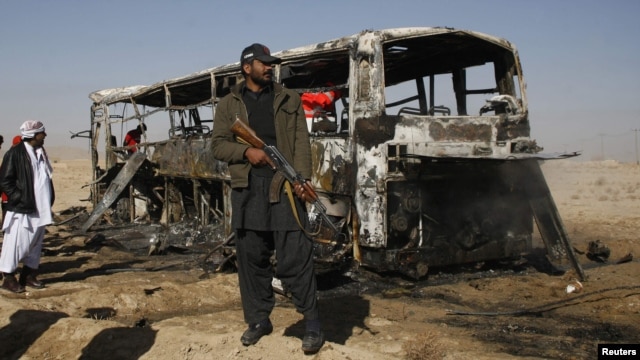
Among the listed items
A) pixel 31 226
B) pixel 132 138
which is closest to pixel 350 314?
pixel 31 226

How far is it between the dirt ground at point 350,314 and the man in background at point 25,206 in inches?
11.4

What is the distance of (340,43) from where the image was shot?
6367 mm

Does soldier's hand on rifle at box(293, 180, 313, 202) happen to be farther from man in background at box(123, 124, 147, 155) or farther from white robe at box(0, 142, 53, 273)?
man in background at box(123, 124, 147, 155)

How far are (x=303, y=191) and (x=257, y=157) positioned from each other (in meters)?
0.37

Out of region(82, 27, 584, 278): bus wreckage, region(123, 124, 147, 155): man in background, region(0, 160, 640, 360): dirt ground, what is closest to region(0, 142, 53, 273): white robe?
region(0, 160, 640, 360): dirt ground

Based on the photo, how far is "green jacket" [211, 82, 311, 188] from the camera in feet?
12.6

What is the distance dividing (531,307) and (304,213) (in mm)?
2842

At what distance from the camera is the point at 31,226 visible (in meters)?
6.21

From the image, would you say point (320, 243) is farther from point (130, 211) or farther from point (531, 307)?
point (130, 211)

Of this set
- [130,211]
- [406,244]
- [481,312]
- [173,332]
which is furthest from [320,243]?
[130,211]

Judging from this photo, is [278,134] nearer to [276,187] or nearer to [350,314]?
[276,187]

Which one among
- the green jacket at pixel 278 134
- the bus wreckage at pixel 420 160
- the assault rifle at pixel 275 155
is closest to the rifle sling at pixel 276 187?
the assault rifle at pixel 275 155

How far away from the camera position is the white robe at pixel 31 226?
19.9 ft

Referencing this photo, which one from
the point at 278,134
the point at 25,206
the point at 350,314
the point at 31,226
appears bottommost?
the point at 350,314
